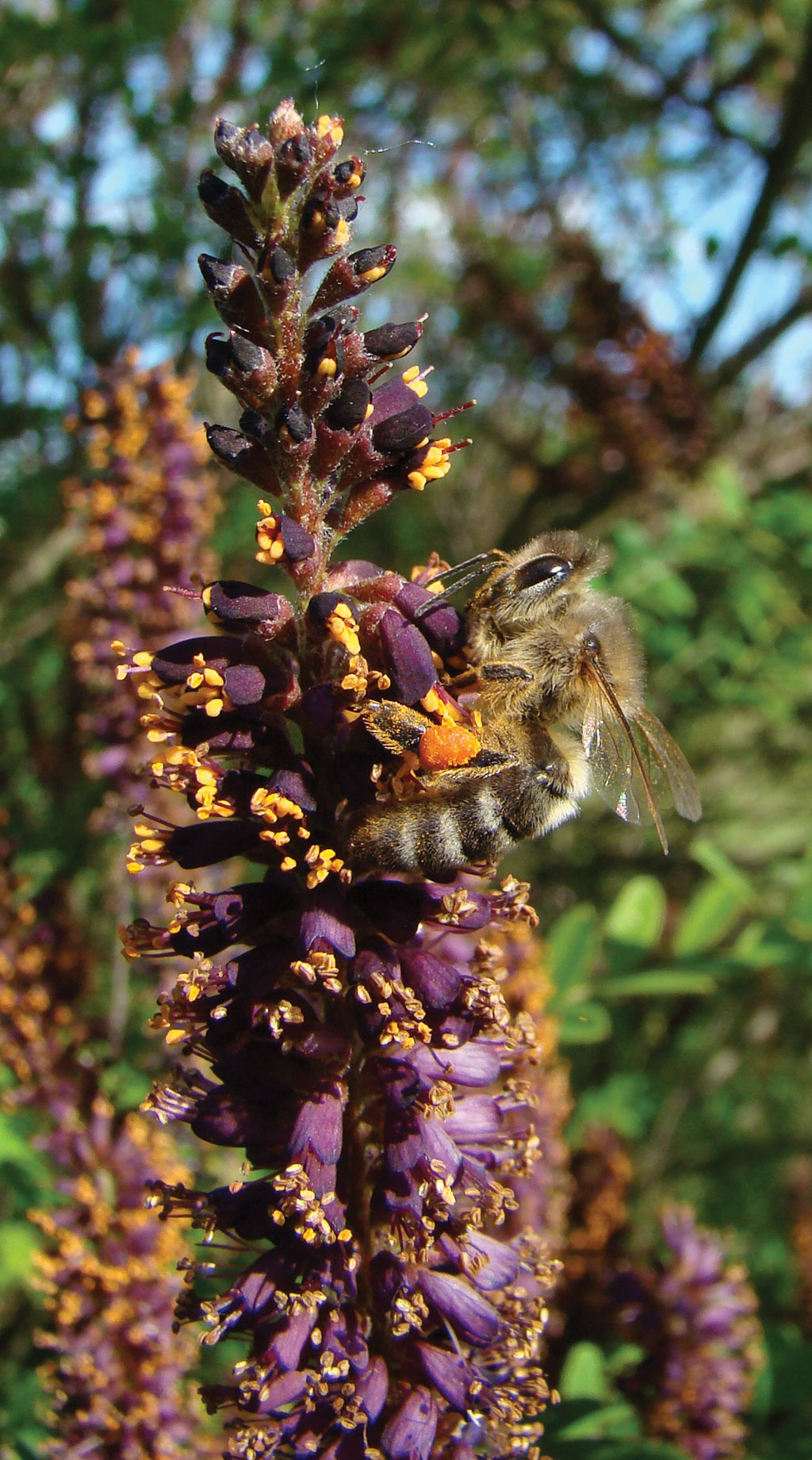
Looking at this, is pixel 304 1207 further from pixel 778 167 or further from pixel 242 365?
pixel 778 167

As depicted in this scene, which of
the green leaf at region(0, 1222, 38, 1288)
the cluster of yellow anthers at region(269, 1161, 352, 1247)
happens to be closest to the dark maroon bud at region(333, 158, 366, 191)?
the cluster of yellow anthers at region(269, 1161, 352, 1247)

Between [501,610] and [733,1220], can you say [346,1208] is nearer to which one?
[501,610]

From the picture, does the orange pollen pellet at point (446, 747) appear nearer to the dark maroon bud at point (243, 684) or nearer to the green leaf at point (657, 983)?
the dark maroon bud at point (243, 684)

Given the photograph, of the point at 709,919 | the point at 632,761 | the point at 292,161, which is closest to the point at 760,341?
the point at 709,919

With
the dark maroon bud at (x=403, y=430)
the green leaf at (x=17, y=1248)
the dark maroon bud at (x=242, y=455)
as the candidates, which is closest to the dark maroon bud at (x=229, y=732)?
the dark maroon bud at (x=242, y=455)

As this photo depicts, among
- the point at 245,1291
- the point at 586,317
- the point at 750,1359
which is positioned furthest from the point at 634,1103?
the point at 245,1291

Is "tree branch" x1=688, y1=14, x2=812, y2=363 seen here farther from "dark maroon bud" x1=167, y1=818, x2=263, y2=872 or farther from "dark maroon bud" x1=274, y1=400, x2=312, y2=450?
"dark maroon bud" x1=167, y1=818, x2=263, y2=872
